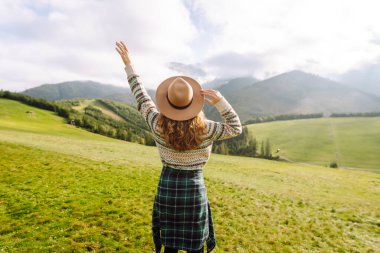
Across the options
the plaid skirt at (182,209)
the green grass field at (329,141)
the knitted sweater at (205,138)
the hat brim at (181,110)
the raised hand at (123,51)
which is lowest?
the plaid skirt at (182,209)

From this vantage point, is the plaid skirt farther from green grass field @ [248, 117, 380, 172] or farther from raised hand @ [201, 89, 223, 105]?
green grass field @ [248, 117, 380, 172]

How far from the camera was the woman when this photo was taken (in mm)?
4160

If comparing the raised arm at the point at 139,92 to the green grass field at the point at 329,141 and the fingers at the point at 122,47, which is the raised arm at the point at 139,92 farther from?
the green grass field at the point at 329,141

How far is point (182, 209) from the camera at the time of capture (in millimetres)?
4578

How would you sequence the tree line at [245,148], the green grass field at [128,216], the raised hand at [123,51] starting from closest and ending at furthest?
the raised hand at [123,51]
the green grass field at [128,216]
the tree line at [245,148]

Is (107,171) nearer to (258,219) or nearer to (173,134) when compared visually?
(258,219)

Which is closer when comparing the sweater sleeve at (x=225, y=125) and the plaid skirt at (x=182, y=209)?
the sweater sleeve at (x=225, y=125)

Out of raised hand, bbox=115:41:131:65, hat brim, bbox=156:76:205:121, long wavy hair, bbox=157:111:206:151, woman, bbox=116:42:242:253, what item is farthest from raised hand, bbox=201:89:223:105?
raised hand, bbox=115:41:131:65

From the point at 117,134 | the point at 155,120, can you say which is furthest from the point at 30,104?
the point at 155,120

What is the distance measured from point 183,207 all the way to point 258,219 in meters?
9.20

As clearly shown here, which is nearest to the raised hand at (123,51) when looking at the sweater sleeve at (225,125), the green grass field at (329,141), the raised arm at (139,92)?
the raised arm at (139,92)

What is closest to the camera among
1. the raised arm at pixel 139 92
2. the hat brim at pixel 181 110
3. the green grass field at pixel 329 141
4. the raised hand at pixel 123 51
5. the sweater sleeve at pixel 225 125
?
the hat brim at pixel 181 110

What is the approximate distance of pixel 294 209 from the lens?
51.3 feet

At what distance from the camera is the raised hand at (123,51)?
511 centimetres
